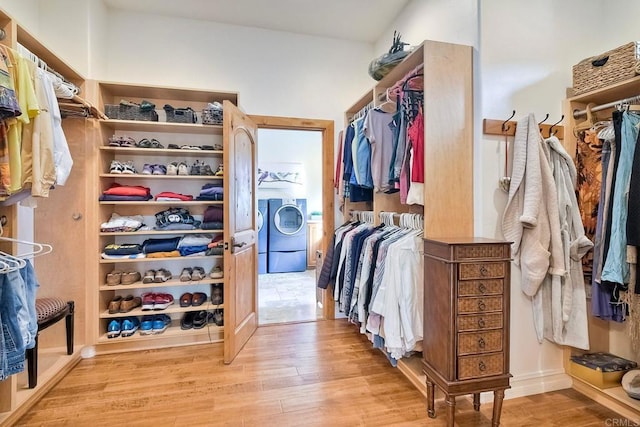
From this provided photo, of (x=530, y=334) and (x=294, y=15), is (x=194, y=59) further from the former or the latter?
(x=530, y=334)

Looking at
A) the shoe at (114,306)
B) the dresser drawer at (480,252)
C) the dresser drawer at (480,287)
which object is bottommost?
the shoe at (114,306)

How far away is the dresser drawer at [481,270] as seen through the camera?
144 cm

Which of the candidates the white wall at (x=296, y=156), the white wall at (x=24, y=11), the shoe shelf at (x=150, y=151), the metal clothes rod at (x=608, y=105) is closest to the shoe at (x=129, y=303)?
the shoe shelf at (x=150, y=151)

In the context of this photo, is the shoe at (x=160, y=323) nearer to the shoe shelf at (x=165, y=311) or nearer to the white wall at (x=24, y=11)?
the shoe shelf at (x=165, y=311)

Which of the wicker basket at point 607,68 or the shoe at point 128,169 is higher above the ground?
the wicker basket at point 607,68

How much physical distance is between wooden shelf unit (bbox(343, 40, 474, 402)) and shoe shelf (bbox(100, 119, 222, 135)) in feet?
5.57

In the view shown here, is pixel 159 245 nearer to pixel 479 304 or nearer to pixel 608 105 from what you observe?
pixel 479 304

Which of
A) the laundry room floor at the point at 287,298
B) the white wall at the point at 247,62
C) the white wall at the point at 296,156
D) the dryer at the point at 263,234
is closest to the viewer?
the white wall at the point at 247,62

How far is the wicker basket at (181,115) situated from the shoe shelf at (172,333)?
173 centimetres

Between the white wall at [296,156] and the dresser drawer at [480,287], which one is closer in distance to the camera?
the dresser drawer at [480,287]

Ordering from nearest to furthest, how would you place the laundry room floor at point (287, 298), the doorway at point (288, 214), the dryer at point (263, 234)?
1. the laundry room floor at point (287, 298)
2. the doorway at point (288, 214)
3. the dryer at point (263, 234)

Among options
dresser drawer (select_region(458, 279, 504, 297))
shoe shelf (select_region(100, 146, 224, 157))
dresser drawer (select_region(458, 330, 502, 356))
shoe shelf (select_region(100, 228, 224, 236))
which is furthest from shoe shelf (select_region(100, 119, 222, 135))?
dresser drawer (select_region(458, 330, 502, 356))

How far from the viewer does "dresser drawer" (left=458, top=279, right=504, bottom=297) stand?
1440 millimetres

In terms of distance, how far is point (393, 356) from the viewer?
5.98 feet
